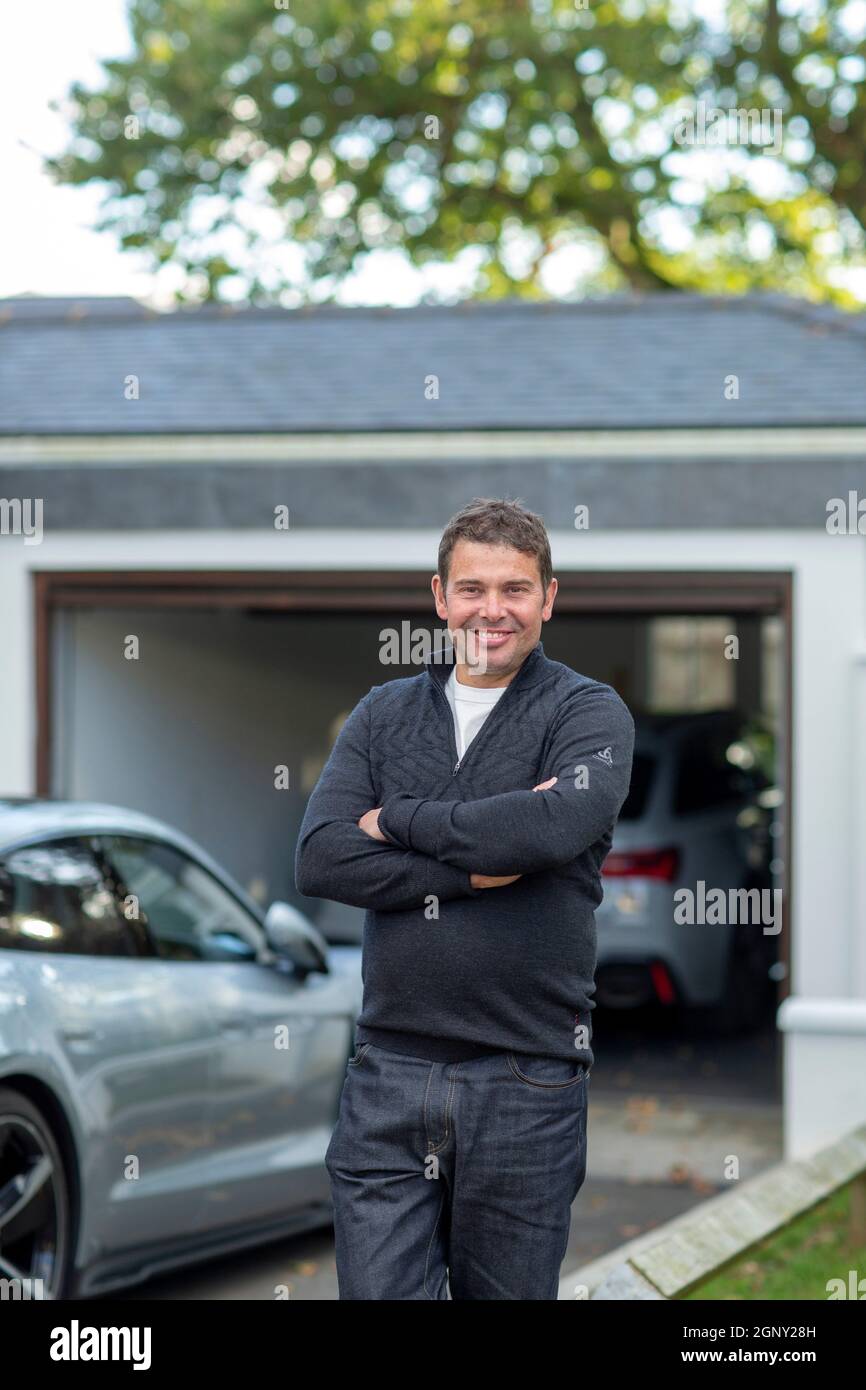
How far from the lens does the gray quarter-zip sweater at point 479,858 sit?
292 centimetres

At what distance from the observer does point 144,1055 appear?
16.5 feet

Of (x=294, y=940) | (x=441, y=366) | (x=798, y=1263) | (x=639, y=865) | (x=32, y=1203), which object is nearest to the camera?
(x=32, y=1203)

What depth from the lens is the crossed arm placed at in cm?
291

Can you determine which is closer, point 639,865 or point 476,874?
point 476,874

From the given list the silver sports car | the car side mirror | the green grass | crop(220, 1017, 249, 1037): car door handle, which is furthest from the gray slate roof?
the green grass

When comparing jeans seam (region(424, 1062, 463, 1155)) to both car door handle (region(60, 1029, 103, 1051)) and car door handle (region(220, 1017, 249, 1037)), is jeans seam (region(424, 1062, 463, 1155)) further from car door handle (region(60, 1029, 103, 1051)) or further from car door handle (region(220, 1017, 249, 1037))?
car door handle (region(220, 1017, 249, 1037))

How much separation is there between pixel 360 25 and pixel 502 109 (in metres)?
2.23

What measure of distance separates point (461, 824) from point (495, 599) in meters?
0.42

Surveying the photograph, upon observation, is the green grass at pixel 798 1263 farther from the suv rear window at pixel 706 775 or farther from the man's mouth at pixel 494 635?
the suv rear window at pixel 706 775

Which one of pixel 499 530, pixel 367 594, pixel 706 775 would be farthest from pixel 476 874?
pixel 706 775

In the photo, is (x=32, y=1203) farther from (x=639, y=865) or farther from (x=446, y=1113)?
(x=639, y=865)

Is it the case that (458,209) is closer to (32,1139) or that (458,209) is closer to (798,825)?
(798,825)

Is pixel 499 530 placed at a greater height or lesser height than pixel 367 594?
lesser
